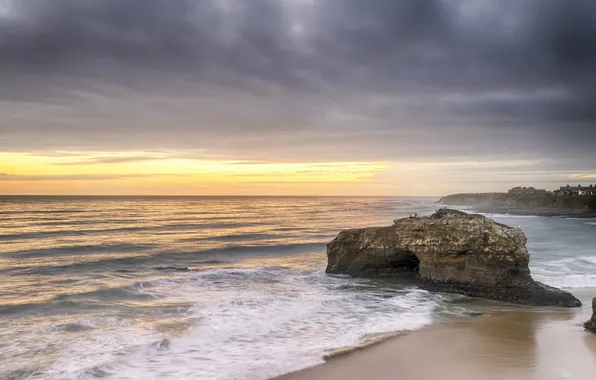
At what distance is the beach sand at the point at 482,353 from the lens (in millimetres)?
8375

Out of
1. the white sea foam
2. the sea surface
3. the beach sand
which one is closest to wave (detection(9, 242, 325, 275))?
the sea surface

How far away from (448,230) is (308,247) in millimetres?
14868

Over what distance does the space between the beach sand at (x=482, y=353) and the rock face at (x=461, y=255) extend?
1.93 meters

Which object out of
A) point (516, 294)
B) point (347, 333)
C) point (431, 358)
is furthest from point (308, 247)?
point (431, 358)

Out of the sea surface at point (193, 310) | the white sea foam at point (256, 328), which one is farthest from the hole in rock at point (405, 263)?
the white sea foam at point (256, 328)

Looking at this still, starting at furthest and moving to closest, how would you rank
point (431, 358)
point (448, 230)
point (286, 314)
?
point (448, 230), point (286, 314), point (431, 358)

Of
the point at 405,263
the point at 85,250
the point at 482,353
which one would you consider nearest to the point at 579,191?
the point at 405,263

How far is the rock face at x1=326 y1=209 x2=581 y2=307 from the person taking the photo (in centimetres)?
1429

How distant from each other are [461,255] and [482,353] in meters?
6.18

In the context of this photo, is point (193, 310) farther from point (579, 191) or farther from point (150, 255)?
point (579, 191)

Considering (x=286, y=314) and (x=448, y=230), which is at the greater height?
(x=448, y=230)

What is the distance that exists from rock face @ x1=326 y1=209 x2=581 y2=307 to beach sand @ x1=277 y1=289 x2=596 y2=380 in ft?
6.32

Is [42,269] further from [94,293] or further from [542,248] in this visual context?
[542,248]

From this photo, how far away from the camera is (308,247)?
29438 mm
